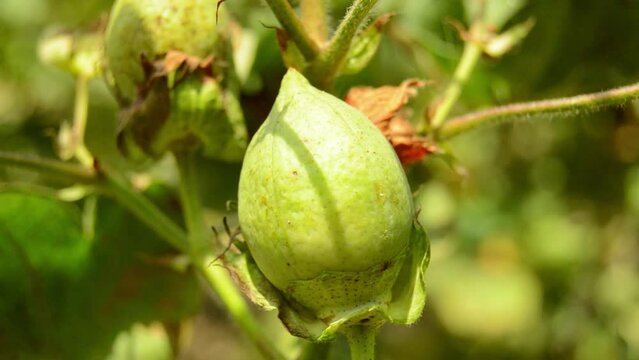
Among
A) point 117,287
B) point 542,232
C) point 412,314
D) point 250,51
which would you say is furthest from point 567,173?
point 412,314

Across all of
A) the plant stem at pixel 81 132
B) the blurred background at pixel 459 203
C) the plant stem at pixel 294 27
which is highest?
the plant stem at pixel 294 27

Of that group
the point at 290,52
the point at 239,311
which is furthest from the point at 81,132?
the point at 290,52

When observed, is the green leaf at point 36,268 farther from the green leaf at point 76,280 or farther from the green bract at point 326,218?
the green bract at point 326,218

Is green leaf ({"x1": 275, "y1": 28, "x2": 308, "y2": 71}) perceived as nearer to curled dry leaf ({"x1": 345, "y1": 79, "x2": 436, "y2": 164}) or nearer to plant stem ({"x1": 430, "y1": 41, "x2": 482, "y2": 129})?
curled dry leaf ({"x1": 345, "y1": 79, "x2": 436, "y2": 164})

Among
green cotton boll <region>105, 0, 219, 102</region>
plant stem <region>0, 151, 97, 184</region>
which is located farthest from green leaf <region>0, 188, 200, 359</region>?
green cotton boll <region>105, 0, 219, 102</region>

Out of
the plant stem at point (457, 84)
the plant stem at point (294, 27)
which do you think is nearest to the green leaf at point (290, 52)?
the plant stem at point (294, 27)
